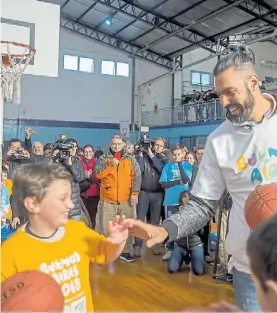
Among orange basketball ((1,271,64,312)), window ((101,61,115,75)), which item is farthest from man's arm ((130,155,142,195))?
window ((101,61,115,75))

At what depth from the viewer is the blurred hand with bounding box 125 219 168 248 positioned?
1.64 m

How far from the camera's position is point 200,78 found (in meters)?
17.2

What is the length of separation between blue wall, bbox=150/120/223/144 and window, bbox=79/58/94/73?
10.6ft

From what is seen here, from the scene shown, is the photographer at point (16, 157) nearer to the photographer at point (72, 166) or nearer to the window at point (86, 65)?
the photographer at point (72, 166)

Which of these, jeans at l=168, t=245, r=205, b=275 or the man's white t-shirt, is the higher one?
the man's white t-shirt

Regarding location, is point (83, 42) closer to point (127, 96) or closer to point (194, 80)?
point (127, 96)

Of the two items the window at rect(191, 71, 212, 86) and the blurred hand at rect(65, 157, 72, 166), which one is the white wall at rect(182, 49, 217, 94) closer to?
the window at rect(191, 71, 212, 86)

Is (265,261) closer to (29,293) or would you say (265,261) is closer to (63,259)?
(29,293)

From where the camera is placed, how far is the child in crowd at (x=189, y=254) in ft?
15.1

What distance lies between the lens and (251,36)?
14062 mm

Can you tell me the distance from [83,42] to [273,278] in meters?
15.9

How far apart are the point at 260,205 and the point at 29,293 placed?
2.72 ft

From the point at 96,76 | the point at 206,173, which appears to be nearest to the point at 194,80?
the point at 96,76

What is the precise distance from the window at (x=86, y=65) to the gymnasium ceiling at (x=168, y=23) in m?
0.90
